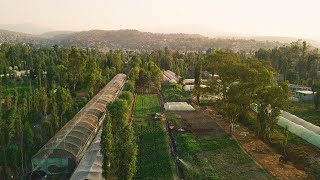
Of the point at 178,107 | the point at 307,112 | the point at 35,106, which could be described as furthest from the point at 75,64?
the point at 307,112

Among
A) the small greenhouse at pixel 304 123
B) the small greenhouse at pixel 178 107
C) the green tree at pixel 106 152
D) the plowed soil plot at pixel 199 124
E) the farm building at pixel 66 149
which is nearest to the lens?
the green tree at pixel 106 152

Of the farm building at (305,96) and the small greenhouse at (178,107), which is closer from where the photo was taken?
the small greenhouse at (178,107)

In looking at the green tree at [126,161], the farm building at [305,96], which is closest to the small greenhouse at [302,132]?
the green tree at [126,161]

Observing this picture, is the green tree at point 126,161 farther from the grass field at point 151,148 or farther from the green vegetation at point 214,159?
the green vegetation at point 214,159

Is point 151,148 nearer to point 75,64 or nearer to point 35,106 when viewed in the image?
point 35,106

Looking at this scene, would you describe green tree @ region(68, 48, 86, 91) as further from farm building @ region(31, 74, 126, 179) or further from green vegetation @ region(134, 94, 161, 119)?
farm building @ region(31, 74, 126, 179)

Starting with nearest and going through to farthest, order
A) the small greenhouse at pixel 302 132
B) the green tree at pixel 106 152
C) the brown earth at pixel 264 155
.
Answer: the green tree at pixel 106 152, the brown earth at pixel 264 155, the small greenhouse at pixel 302 132

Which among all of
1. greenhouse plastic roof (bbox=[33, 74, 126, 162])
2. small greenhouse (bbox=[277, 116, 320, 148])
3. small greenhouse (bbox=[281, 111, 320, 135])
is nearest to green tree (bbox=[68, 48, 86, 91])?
greenhouse plastic roof (bbox=[33, 74, 126, 162])
